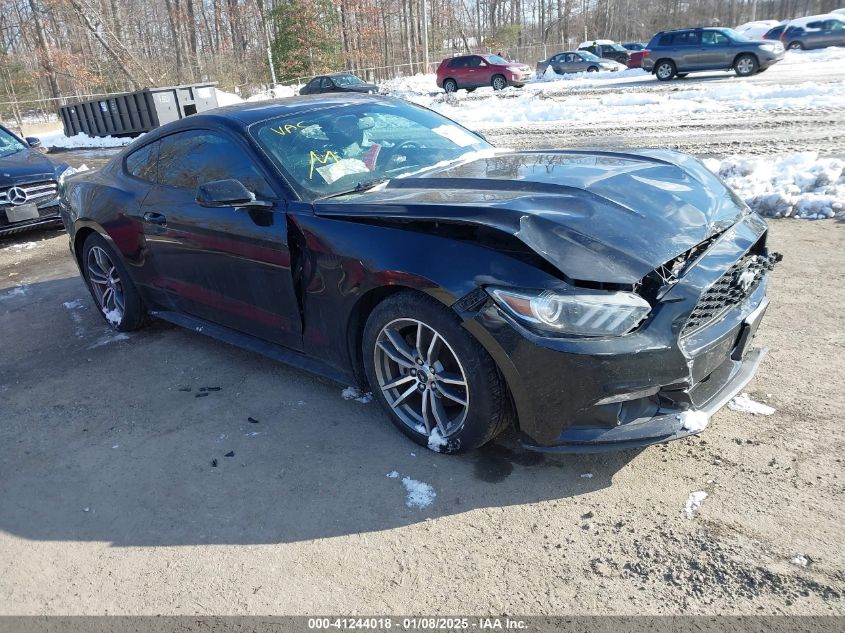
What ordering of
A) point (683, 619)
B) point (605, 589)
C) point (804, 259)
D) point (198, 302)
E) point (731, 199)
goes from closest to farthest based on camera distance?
1. point (683, 619)
2. point (605, 589)
3. point (731, 199)
4. point (198, 302)
5. point (804, 259)

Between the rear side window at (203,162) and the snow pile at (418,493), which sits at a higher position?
the rear side window at (203,162)

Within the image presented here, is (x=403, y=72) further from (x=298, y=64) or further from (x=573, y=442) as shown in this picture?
(x=573, y=442)

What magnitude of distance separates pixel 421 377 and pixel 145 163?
9.45 feet

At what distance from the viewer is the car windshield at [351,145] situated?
3.55 m

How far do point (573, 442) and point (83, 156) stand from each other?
19.1 metres

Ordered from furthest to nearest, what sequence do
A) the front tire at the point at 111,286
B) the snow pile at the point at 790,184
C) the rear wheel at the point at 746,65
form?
the rear wheel at the point at 746,65 → the snow pile at the point at 790,184 → the front tire at the point at 111,286

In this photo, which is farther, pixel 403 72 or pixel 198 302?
pixel 403 72

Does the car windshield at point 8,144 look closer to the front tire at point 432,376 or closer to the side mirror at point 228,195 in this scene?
the side mirror at point 228,195

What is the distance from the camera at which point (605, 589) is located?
2.27m

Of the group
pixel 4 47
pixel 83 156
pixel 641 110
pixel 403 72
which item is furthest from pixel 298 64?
pixel 641 110

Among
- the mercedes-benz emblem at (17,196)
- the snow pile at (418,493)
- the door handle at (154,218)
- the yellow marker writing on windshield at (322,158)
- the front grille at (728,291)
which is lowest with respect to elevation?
the snow pile at (418,493)

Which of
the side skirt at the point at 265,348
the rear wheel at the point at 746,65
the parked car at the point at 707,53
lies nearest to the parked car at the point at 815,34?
the parked car at the point at 707,53

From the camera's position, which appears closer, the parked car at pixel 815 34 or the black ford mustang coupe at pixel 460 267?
the black ford mustang coupe at pixel 460 267

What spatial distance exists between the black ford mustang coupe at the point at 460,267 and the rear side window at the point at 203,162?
0.01m
